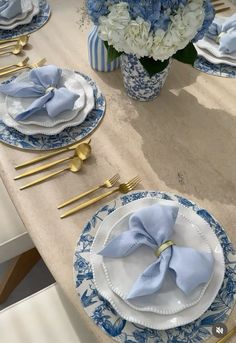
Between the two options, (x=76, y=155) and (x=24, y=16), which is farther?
(x=24, y=16)

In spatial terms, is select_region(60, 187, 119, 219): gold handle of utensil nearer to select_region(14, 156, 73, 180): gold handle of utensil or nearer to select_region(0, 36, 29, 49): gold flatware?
select_region(14, 156, 73, 180): gold handle of utensil

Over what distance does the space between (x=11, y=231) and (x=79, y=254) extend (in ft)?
1.65

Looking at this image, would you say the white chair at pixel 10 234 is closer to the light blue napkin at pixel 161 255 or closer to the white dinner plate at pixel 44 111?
the white dinner plate at pixel 44 111

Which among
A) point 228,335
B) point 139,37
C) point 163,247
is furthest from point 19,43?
point 228,335

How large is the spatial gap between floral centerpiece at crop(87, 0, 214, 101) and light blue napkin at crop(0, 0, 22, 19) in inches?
19.4

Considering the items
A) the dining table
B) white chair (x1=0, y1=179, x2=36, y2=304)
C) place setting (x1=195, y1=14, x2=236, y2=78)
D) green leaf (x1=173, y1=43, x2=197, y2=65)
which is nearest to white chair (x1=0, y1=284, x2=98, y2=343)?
the dining table

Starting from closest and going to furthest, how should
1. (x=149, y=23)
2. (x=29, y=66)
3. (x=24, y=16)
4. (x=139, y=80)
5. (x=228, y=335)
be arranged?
(x=228, y=335), (x=149, y=23), (x=139, y=80), (x=29, y=66), (x=24, y=16)

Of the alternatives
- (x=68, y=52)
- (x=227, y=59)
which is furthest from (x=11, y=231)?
(x=227, y=59)

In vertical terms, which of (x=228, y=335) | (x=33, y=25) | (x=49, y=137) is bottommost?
(x=228, y=335)

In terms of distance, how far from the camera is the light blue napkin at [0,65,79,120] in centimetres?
93

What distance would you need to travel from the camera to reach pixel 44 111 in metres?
0.97

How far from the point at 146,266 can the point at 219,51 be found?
30.5 inches

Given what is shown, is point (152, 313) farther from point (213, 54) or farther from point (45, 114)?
point (213, 54)

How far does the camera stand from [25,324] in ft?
3.25
